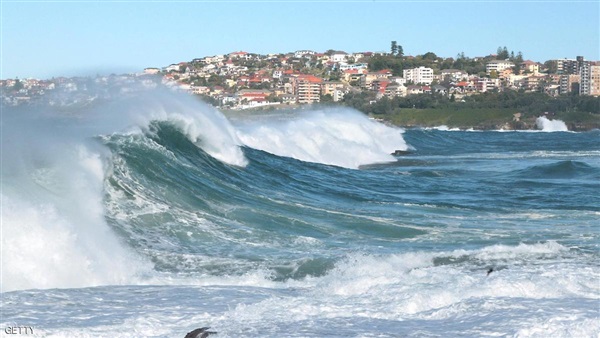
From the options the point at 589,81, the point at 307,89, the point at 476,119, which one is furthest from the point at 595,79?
the point at 307,89

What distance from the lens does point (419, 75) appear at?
169 m

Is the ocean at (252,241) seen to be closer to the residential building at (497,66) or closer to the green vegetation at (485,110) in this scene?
the green vegetation at (485,110)

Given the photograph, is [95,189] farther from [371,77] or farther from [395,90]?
[371,77]

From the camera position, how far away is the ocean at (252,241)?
1064 centimetres

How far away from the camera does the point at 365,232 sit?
1811cm

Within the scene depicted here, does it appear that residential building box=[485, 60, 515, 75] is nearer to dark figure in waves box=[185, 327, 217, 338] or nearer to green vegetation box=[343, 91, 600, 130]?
green vegetation box=[343, 91, 600, 130]

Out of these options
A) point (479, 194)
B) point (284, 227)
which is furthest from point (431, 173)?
point (284, 227)

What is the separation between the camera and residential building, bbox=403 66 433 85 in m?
168

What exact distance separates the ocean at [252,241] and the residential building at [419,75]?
138 meters

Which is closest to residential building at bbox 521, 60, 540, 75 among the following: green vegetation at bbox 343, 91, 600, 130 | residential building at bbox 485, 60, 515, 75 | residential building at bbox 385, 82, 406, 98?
residential building at bbox 485, 60, 515, 75

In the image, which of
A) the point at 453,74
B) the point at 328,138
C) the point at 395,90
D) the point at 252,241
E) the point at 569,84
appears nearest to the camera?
the point at 252,241

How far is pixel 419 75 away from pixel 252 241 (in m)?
A: 154

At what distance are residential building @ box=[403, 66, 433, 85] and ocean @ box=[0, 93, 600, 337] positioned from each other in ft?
454

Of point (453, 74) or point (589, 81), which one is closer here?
point (589, 81)
